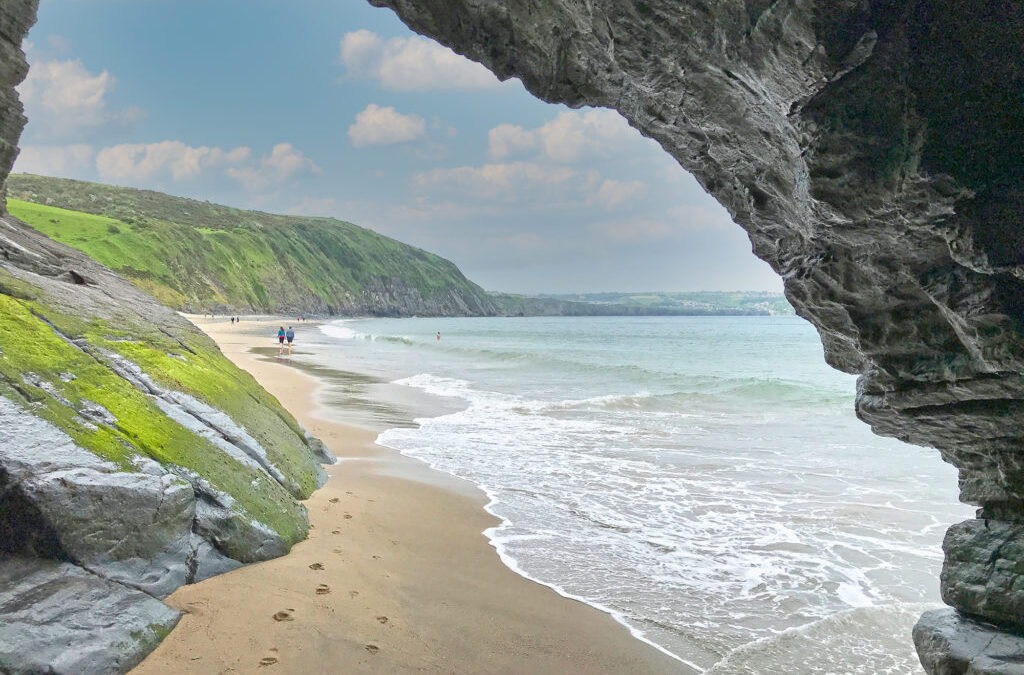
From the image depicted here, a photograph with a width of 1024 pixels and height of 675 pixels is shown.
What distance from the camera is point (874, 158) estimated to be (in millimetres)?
2951

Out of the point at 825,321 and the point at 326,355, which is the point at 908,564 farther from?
the point at 326,355

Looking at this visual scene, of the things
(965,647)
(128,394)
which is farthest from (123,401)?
(965,647)

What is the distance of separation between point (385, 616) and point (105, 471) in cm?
241

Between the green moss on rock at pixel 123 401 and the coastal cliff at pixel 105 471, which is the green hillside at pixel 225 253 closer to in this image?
the coastal cliff at pixel 105 471

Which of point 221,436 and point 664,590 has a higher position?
point 221,436

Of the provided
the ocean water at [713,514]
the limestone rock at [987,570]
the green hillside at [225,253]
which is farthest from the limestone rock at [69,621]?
the green hillside at [225,253]

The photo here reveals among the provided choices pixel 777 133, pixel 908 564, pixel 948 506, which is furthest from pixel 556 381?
Result: pixel 777 133

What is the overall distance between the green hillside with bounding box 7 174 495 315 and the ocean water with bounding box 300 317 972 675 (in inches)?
2194

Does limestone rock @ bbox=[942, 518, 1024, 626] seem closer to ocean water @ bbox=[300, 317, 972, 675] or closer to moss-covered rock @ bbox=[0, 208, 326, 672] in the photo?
ocean water @ bbox=[300, 317, 972, 675]

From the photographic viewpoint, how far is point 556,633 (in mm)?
5027

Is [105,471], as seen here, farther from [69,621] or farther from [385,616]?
[385,616]

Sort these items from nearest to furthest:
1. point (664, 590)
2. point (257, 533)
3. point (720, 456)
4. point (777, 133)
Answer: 1. point (777, 133)
2. point (257, 533)
3. point (664, 590)
4. point (720, 456)

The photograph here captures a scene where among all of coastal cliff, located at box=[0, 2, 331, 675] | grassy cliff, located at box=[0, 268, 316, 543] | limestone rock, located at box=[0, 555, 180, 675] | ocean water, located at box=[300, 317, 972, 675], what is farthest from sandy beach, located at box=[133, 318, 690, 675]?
grassy cliff, located at box=[0, 268, 316, 543]

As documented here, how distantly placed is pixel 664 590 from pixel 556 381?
21.9 m
